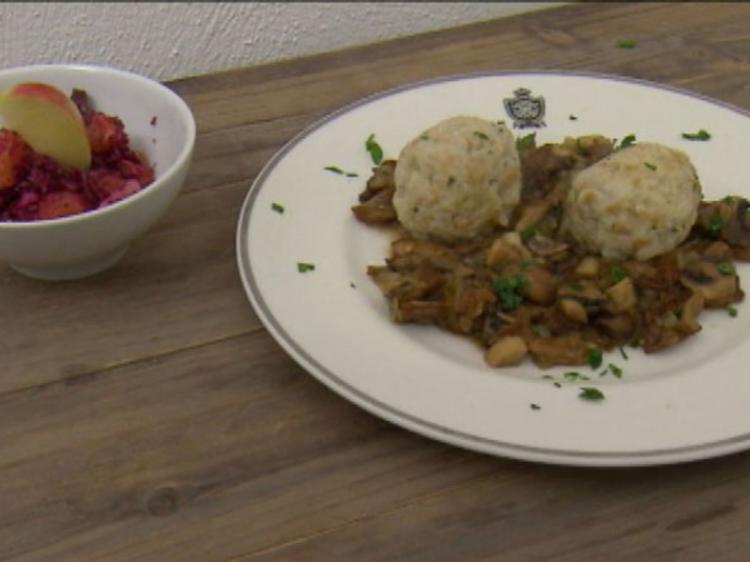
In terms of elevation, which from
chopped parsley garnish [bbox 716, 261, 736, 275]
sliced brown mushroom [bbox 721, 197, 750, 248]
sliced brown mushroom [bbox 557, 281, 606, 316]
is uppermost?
sliced brown mushroom [bbox 721, 197, 750, 248]

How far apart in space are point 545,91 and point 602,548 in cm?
82

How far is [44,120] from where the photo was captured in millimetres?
1239

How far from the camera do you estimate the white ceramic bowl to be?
46.1 inches

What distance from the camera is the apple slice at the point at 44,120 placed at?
124cm

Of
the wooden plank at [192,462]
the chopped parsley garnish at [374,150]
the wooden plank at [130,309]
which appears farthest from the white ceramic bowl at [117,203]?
the chopped parsley garnish at [374,150]

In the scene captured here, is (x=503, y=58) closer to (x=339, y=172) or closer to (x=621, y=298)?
(x=339, y=172)

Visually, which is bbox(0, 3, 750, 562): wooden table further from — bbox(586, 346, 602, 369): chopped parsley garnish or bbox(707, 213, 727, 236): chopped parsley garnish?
bbox(707, 213, 727, 236): chopped parsley garnish

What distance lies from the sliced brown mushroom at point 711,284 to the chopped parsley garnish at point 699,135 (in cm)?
31

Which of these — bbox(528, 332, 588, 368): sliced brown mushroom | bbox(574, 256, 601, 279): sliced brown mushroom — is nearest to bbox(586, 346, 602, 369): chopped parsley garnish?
bbox(528, 332, 588, 368): sliced brown mushroom

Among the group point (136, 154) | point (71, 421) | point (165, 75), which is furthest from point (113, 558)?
point (165, 75)

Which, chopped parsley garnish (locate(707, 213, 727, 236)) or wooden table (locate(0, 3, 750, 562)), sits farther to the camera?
chopped parsley garnish (locate(707, 213, 727, 236))

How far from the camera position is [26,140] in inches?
49.2

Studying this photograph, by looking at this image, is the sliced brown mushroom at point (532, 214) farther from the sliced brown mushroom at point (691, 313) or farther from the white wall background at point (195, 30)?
the white wall background at point (195, 30)

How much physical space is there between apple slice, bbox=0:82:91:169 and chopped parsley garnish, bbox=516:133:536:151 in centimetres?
57
